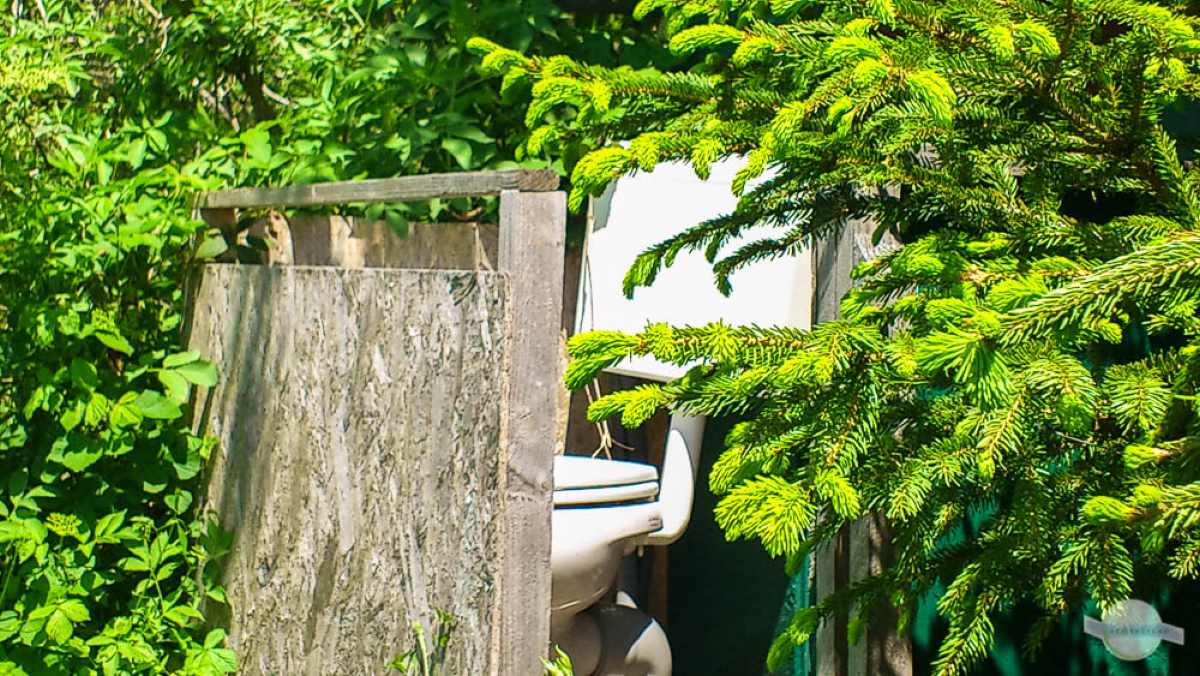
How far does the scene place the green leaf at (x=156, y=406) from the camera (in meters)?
2.96

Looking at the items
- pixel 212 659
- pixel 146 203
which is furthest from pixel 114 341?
pixel 212 659

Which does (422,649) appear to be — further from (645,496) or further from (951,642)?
(951,642)

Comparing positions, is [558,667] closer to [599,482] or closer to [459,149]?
[599,482]

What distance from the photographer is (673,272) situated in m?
2.91

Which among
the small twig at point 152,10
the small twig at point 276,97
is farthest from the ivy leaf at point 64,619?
the small twig at point 152,10

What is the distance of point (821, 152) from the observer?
162 centimetres

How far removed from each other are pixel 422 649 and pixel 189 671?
98 centimetres

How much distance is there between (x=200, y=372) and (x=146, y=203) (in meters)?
0.45

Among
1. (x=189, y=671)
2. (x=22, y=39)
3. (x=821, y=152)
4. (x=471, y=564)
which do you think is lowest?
(x=189, y=671)

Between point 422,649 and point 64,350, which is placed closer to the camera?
point 422,649

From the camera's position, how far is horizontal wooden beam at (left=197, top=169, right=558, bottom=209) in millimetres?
1979

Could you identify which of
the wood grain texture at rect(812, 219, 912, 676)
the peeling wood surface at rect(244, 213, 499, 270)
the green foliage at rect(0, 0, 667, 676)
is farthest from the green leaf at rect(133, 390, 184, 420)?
the wood grain texture at rect(812, 219, 912, 676)

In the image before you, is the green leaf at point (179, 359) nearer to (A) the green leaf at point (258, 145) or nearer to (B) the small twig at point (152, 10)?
(A) the green leaf at point (258, 145)

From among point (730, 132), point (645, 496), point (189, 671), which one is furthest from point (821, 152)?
point (189, 671)
